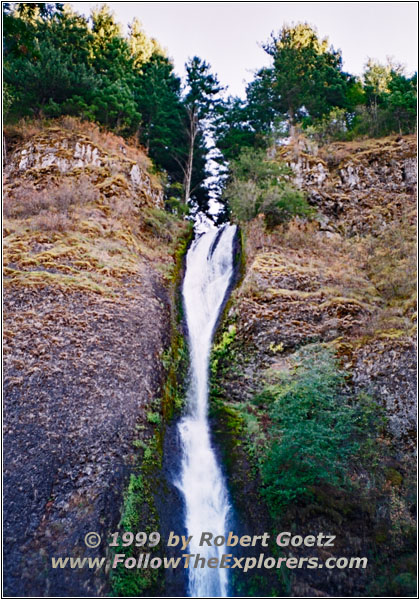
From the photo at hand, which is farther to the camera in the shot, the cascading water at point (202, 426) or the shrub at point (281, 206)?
the shrub at point (281, 206)

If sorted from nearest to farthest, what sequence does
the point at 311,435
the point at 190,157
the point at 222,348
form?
the point at 311,435 < the point at 222,348 < the point at 190,157

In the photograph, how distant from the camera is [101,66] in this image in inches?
840

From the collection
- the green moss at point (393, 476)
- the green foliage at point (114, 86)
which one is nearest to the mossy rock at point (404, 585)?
the green moss at point (393, 476)

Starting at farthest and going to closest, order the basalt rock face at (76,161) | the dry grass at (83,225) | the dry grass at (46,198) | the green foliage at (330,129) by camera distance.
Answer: the green foliage at (330,129) < the basalt rock face at (76,161) < the dry grass at (46,198) < the dry grass at (83,225)

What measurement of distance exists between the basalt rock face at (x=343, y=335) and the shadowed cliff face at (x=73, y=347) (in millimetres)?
2652

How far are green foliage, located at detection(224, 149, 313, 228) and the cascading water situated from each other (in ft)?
4.21

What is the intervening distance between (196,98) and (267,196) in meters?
10.4

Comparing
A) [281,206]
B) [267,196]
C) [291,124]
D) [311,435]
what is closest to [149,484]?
[311,435]

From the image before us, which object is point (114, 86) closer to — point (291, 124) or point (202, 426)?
point (291, 124)

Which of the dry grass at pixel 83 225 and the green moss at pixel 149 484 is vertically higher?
the dry grass at pixel 83 225

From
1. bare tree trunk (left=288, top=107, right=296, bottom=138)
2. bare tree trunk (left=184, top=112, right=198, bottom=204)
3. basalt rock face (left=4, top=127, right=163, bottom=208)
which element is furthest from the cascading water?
bare tree trunk (left=288, top=107, right=296, bottom=138)

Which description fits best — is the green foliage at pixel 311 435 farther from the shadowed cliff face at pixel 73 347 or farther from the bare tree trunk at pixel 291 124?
the bare tree trunk at pixel 291 124

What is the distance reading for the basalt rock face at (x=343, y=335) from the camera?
25.5ft

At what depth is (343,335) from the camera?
11203mm
